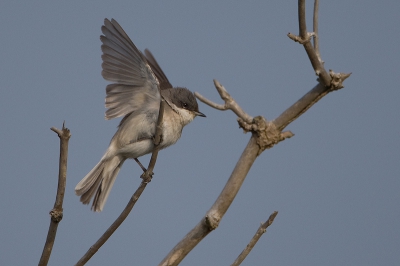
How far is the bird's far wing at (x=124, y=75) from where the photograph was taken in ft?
A: 17.6

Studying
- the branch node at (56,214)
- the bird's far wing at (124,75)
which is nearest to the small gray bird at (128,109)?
the bird's far wing at (124,75)

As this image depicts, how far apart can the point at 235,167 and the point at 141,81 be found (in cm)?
306

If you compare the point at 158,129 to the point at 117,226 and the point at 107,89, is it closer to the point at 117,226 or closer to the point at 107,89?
the point at 117,226

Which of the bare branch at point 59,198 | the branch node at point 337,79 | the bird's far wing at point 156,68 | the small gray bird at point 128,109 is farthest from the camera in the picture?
the bird's far wing at point 156,68

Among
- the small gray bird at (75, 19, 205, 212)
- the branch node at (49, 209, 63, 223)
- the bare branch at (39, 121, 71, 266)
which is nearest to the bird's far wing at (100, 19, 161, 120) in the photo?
the small gray bird at (75, 19, 205, 212)

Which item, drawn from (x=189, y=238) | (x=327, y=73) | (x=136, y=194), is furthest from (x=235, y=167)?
(x=136, y=194)

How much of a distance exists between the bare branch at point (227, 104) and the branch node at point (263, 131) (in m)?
0.03

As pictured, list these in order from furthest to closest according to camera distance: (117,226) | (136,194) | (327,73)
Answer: (136,194) → (117,226) → (327,73)

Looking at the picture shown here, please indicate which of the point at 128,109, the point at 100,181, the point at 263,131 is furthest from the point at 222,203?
the point at 100,181

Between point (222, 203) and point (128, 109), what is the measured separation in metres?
3.26

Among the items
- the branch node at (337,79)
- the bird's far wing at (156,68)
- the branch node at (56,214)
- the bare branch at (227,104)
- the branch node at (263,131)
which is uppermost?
the bird's far wing at (156,68)

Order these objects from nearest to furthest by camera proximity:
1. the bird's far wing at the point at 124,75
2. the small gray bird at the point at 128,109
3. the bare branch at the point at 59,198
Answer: the bare branch at the point at 59,198 → the bird's far wing at the point at 124,75 → the small gray bird at the point at 128,109

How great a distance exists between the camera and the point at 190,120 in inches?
245

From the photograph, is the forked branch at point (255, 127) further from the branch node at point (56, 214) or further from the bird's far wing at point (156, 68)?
the bird's far wing at point (156, 68)
